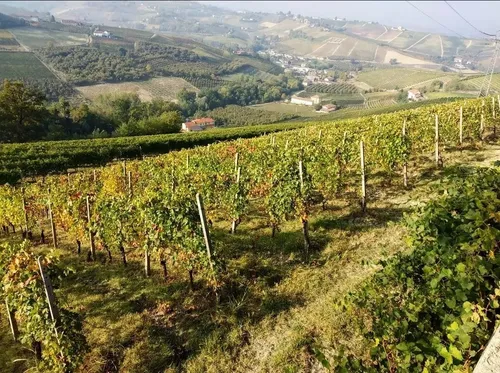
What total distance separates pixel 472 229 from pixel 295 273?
269 inches

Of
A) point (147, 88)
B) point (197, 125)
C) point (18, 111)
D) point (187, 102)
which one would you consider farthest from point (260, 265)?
point (147, 88)

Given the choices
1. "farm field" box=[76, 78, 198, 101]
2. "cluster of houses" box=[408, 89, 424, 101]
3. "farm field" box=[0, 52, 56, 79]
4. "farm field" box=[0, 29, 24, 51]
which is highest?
"farm field" box=[0, 29, 24, 51]

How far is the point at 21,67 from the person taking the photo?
147 meters

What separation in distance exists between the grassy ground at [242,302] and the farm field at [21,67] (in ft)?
510

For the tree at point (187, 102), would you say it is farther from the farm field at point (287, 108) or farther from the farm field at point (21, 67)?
the farm field at point (21, 67)

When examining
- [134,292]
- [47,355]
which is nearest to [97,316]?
[134,292]

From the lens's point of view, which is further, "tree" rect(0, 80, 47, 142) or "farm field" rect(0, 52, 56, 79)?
"farm field" rect(0, 52, 56, 79)

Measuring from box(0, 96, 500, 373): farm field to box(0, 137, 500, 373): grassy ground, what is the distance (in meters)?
0.03

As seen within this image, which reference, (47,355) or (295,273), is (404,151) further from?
(47,355)

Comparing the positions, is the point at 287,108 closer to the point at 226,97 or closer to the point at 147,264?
the point at 226,97

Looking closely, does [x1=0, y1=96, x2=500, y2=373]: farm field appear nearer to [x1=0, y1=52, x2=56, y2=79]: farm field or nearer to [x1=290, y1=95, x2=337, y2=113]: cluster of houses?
[x1=290, y1=95, x2=337, y2=113]: cluster of houses

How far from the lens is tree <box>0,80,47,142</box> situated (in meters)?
53.5

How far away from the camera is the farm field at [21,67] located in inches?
5420

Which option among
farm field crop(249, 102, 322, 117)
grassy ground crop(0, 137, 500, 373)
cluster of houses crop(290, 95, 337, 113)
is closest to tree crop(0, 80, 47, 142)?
grassy ground crop(0, 137, 500, 373)
